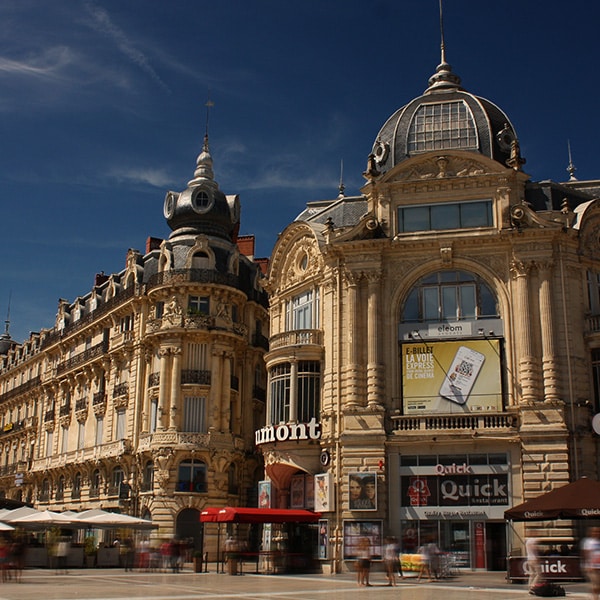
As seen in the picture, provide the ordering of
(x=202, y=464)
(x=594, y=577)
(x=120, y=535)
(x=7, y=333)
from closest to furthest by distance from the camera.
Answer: (x=594, y=577) → (x=202, y=464) → (x=120, y=535) → (x=7, y=333)

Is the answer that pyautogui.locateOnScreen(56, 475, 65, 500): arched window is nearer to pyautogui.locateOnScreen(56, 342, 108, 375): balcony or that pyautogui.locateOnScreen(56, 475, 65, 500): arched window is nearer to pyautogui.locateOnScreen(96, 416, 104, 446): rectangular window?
pyautogui.locateOnScreen(96, 416, 104, 446): rectangular window

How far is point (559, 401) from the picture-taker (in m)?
34.1

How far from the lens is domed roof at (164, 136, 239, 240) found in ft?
172

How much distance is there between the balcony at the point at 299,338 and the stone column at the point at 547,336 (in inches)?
384

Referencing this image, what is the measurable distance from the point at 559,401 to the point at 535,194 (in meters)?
9.60

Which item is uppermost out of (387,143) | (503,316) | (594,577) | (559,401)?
(387,143)

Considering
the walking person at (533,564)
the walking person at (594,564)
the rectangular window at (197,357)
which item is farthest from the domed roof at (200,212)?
the walking person at (594,564)

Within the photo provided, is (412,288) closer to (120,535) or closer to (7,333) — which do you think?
(120,535)

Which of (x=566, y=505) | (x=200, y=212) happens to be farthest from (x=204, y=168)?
(x=566, y=505)

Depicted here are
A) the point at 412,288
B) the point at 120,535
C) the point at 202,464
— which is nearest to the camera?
the point at 412,288

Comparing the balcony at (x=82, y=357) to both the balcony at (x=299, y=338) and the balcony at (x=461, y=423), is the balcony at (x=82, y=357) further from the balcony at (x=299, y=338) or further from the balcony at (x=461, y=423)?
the balcony at (x=461, y=423)

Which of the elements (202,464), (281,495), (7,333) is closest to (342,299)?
(281,495)

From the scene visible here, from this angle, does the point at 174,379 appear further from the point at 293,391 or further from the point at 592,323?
the point at 592,323

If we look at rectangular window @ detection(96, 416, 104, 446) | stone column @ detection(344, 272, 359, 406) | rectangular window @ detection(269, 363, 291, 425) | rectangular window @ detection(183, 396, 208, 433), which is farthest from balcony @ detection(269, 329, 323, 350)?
rectangular window @ detection(96, 416, 104, 446)
